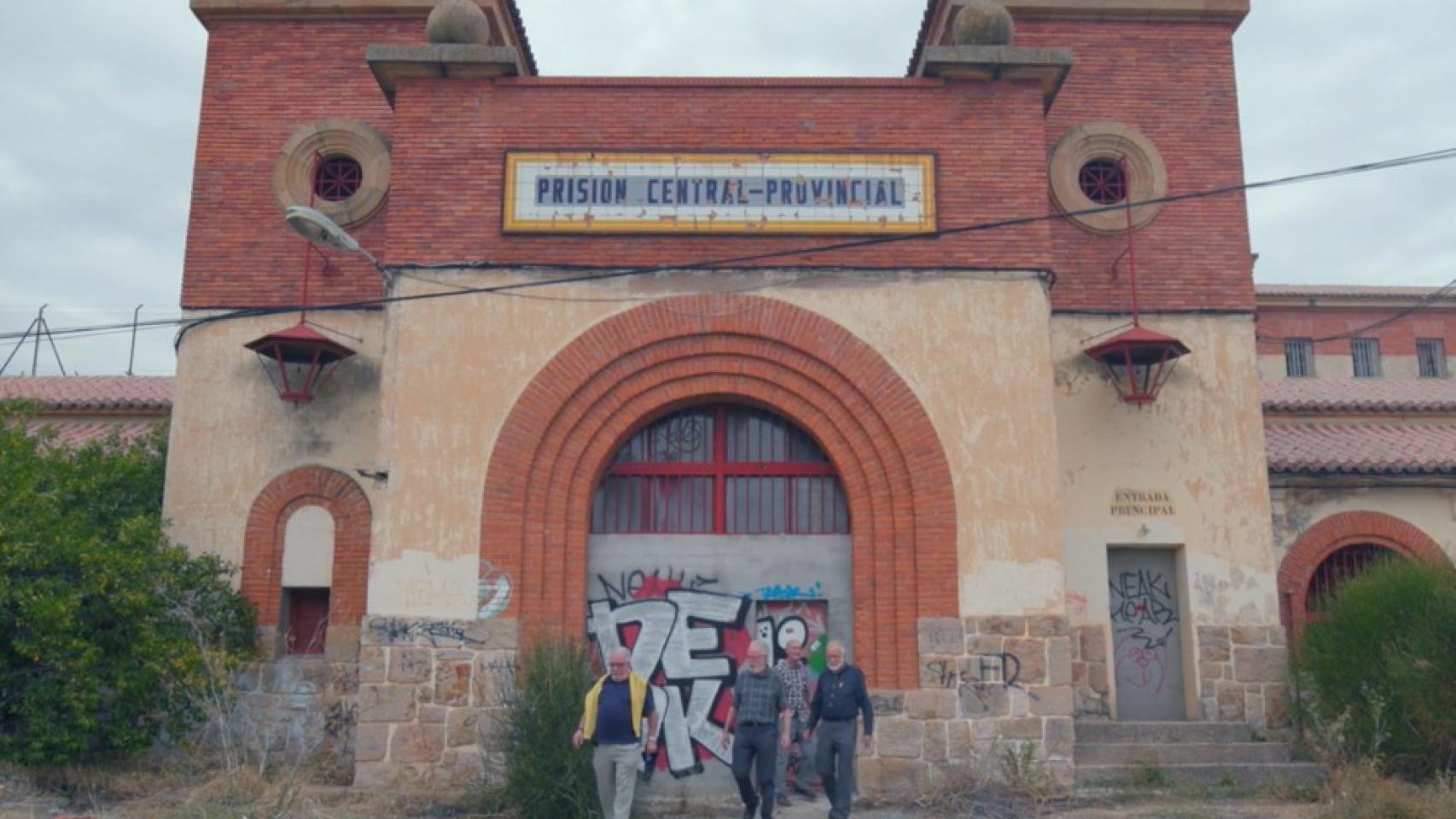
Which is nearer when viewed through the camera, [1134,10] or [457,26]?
[457,26]

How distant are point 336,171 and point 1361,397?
1508 centimetres

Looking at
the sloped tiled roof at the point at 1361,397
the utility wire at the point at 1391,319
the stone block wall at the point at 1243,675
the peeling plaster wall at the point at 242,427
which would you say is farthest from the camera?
the utility wire at the point at 1391,319

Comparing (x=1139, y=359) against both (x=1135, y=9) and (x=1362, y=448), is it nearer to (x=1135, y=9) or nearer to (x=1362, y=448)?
(x=1362, y=448)

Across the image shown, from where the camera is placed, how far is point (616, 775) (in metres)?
9.88

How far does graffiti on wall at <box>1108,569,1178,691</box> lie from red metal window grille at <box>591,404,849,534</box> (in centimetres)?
357

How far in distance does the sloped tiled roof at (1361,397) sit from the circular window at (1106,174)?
15.0ft

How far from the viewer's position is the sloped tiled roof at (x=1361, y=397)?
58.6 ft

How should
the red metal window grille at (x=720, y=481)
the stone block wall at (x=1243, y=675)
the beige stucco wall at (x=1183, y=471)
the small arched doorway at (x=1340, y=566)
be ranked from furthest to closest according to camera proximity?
1. the small arched doorway at (x=1340, y=566)
2. the beige stucco wall at (x=1183, y=471)
3. the stone block wall at (x=1243, y=675)
4. the red metal window grille at (x=720, y=481)

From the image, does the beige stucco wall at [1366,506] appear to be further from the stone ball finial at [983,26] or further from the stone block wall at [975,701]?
the stone ball finial at [983,26]

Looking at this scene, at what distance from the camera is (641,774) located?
1154 cm

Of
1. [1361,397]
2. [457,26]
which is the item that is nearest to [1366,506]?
[1361,397]

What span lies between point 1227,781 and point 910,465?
4286 millimetres

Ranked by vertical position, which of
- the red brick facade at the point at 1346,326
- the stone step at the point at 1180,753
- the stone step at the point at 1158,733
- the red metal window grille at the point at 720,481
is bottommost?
the stone step at the point at 1180,753

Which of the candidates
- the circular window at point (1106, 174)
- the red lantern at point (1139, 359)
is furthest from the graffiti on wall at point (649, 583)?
the circular window at point (1106, 174)
